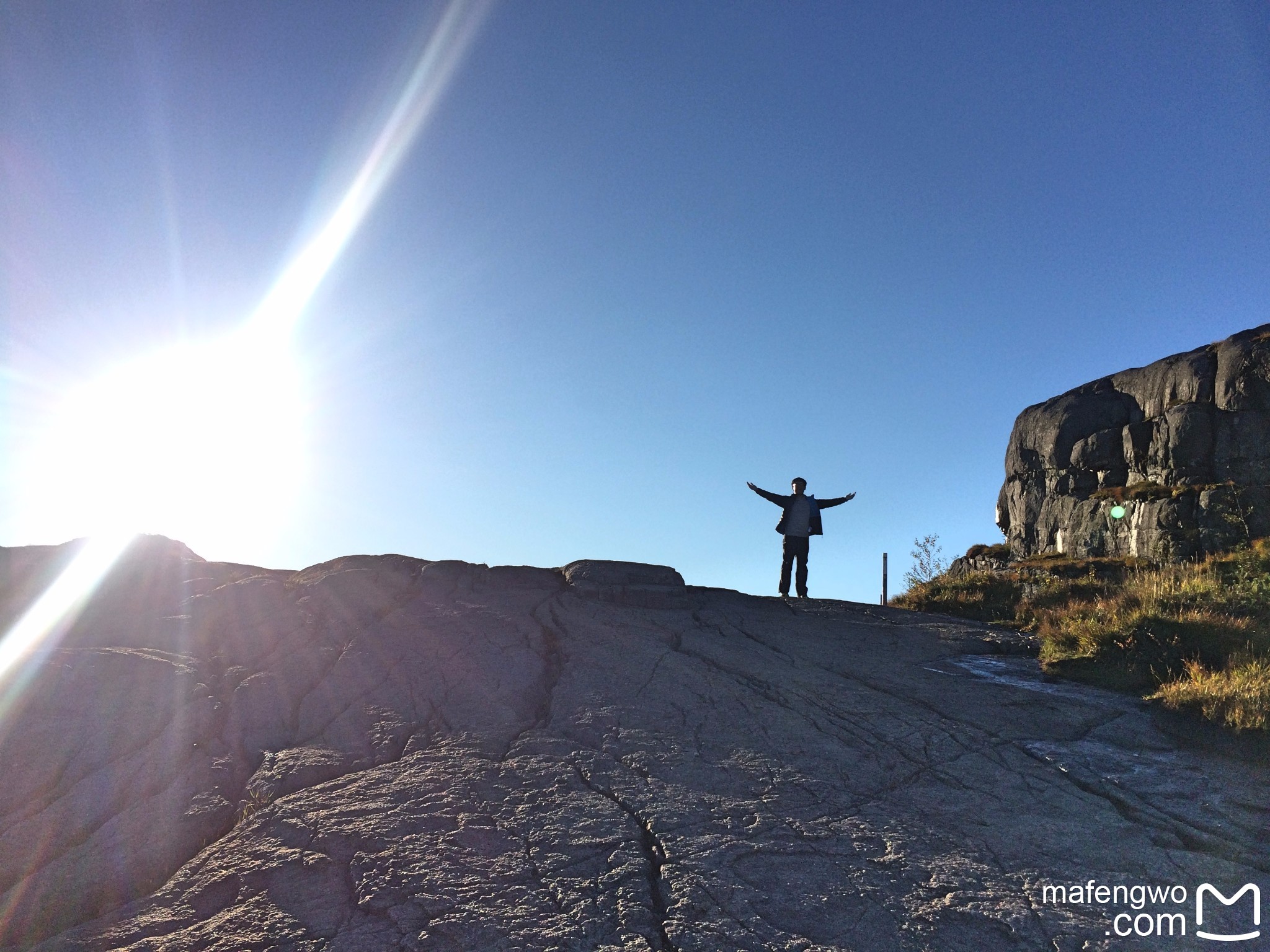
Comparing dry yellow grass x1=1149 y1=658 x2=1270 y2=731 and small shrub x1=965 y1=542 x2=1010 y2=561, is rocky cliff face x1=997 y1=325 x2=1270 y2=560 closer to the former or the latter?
small shrub x1=965 y1=542 x2=1010 y2=561

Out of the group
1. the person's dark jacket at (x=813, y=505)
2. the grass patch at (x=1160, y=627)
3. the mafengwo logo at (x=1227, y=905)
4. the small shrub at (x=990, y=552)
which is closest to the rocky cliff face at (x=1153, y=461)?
the small shrub at (x=990, y=552)

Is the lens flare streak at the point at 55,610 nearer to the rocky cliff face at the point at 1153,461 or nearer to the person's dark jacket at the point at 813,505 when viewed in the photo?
the person's dark jacket at the point at 813,505

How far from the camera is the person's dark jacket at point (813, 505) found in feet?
47.9

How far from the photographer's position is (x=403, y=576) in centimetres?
1137

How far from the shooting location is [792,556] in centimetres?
1446

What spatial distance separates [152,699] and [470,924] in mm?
4462

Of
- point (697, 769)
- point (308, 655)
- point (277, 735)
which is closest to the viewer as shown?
point (697, 769)

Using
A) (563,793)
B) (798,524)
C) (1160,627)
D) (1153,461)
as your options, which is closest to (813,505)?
(798,524)

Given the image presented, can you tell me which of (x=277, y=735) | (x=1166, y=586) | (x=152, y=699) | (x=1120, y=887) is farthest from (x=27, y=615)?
(x=1166, y=586)

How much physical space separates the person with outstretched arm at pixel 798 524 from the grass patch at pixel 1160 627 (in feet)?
7.66

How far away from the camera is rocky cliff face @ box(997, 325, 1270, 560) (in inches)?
793

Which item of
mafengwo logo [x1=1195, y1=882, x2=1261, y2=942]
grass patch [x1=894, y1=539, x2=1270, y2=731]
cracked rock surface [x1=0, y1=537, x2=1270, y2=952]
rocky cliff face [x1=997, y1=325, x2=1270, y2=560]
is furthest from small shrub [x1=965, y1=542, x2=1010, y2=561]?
mafengwo logo [x1=1195, y1=882, x2=1261, y2=942]

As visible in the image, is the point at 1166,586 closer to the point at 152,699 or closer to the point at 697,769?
the point at 697,769

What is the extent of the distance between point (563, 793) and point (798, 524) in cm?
975
